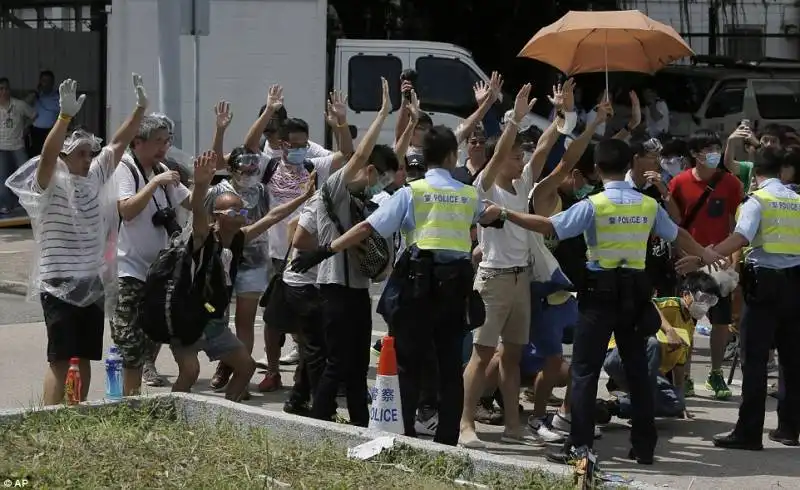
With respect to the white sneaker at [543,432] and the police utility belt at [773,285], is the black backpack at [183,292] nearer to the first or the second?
the white sneaker at [543,432]

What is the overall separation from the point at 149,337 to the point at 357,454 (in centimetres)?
180

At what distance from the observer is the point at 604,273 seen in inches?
288

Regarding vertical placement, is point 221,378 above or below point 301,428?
below

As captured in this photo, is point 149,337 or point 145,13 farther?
point 145,13

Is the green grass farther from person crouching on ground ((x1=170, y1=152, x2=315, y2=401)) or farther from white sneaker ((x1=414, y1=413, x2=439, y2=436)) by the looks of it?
white sneaker ((x1=414, y1=413, x2=439, y2=436))

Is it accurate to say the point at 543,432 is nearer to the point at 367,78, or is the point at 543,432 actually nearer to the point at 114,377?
the point at 114,377

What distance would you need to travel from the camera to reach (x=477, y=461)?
6.30 meters

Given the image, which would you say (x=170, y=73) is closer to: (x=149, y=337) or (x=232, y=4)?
(x=232, y=4)

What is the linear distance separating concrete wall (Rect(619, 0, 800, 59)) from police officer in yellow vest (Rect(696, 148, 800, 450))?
2361cm

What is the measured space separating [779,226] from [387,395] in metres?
2.60

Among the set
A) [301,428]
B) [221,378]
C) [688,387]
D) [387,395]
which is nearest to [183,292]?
[301,428]

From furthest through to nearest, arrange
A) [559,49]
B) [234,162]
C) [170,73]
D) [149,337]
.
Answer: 1. [170,73]
2. [559,49]
3. [234,162]
4. [149,337]

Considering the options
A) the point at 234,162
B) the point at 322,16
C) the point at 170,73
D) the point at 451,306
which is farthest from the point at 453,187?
the point at 322,16

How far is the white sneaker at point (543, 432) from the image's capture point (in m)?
8.09
